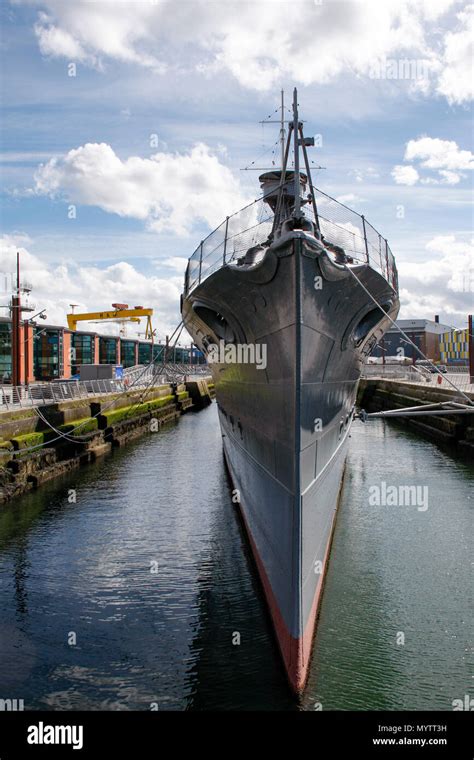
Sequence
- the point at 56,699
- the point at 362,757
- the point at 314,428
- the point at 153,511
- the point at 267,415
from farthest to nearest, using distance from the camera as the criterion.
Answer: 1. the point at 153,511
2. the point at 267,415
3. the point at 314,428
4. the point at 56,699
5. the point at 362,757

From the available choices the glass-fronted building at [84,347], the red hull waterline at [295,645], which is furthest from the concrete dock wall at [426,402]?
the glass-fronted building at [84,347]

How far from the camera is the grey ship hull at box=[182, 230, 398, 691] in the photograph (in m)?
6.12

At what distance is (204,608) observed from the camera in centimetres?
803

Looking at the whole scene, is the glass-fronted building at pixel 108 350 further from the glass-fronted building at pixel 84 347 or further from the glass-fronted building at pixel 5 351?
the glass-fronted building at pixel 5 351

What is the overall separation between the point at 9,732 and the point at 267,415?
482 cm

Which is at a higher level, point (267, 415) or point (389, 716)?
point (267, 415)

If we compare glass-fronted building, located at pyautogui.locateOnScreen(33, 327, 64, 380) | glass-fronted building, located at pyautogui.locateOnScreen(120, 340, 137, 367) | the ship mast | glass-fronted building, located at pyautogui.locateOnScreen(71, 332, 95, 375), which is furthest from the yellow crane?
the ship mast

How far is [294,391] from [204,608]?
3.97 metres

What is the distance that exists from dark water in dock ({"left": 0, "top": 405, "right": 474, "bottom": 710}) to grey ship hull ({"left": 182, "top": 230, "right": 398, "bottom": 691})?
0.54 m

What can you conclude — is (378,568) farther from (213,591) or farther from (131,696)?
(131,696)

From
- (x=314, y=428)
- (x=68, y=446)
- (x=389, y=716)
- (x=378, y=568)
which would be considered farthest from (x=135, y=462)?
(x=389, y=716)

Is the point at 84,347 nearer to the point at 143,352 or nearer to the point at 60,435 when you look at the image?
the point at 143,352

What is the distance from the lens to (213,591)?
8.62 metres

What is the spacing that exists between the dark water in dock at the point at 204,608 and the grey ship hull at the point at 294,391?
1.78ft
